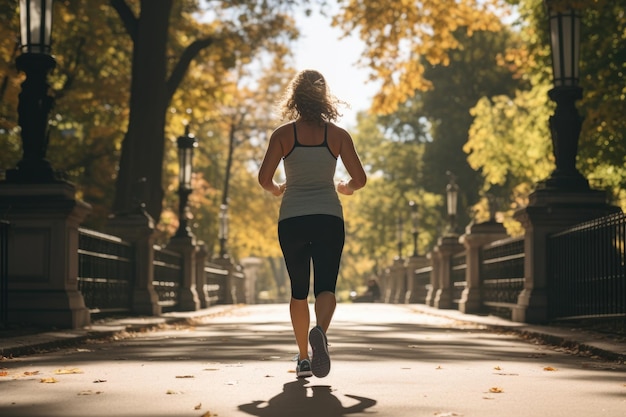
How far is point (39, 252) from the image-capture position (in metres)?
14.0

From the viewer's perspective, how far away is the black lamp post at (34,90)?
14086 mm

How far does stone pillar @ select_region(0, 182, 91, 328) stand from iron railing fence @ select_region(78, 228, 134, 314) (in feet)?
3.49

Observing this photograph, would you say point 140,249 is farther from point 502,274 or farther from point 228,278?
point 228,278

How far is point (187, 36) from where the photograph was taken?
1198 inches

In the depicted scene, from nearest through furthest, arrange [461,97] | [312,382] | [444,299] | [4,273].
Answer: [312,382] → [4,273] → [444,299] → [461,97]

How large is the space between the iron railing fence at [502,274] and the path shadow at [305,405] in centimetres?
1071

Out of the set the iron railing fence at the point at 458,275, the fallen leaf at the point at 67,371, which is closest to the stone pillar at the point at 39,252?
the fallen leaf at the point at 67,371

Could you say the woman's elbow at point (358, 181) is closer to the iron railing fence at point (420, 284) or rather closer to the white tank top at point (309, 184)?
the white tank top at point (309, 184)

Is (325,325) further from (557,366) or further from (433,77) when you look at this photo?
(433,77)

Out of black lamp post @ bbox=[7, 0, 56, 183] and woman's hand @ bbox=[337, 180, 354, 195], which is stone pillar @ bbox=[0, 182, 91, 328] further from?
woman's hand @ bbox=[337, 180, 354, 195]

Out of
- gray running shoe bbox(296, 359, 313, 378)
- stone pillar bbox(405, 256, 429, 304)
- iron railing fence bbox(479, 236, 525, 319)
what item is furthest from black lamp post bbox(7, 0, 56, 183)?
stone pillar bbox(405, 256, 429, 304)

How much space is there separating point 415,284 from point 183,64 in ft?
50.3

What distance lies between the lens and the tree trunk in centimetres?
2431

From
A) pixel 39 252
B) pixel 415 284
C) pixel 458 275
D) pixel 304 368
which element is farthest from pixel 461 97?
pixel 304 368
